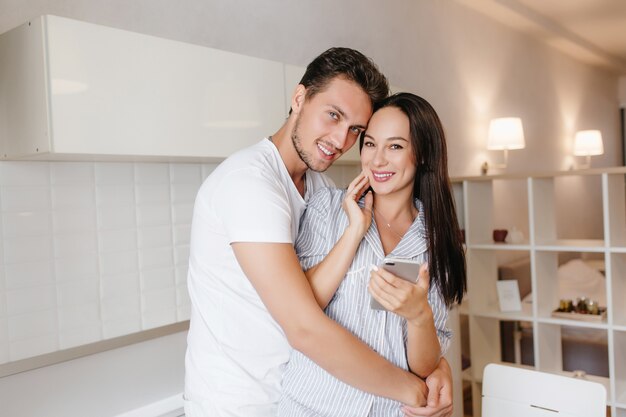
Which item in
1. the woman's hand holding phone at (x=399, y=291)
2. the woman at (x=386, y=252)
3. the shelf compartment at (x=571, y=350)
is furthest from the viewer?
the shelf compartment at (x=571, y=350)

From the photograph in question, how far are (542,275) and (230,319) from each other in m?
2.52

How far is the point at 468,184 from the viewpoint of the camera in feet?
12.0

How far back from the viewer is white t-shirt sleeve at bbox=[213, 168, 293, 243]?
1.30 m

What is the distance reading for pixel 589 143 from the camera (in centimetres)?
662

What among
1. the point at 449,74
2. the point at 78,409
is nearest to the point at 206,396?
the point at 78,409

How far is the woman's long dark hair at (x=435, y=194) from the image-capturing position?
1.59m

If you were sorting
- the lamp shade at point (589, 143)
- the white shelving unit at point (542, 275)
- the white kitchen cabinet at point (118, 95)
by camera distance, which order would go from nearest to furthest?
1. the white kitchen cabinet at point (118, 95)
2. the white shelving unit at point (542, 275)
3. the lamp shade at point (589, 143)

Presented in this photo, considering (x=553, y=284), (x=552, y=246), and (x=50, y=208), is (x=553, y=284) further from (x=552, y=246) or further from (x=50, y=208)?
(x=50, y=208)

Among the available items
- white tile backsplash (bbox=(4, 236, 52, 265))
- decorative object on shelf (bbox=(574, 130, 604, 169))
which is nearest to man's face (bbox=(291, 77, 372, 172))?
white tile backsplash (bbox=(4, 236, 52, 265))

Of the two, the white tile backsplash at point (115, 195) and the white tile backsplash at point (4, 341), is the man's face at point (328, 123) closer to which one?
the white tile backsplash at point (115, 195)

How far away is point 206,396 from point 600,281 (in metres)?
4.81

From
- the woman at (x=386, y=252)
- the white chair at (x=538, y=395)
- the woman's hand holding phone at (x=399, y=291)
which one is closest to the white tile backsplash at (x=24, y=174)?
the woman at (x=386, y=252)

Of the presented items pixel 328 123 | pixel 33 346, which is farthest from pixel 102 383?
pixel 328 123

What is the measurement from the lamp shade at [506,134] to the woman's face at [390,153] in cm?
331
